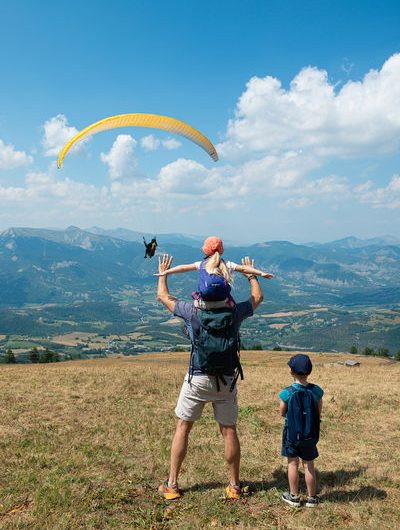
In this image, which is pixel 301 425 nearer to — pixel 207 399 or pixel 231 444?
pixel 231 444

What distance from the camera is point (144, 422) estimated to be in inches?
487

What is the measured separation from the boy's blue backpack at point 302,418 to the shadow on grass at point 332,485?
1.44 meters

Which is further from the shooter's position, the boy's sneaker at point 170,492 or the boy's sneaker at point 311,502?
the boy's sneaker at point 170,492

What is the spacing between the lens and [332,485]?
8.13m

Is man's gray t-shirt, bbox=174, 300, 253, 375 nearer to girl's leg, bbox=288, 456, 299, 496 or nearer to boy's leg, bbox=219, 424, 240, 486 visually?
boy's leg, bbox=219, 424, 240, 486

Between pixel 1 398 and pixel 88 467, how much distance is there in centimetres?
737

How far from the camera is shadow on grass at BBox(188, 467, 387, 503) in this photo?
7.50 metres

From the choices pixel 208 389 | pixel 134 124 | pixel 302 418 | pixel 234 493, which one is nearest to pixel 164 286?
pixel 208 389

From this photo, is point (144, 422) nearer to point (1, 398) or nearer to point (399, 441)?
point (1, 398)

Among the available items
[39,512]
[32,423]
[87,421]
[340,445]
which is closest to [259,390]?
[340,445]

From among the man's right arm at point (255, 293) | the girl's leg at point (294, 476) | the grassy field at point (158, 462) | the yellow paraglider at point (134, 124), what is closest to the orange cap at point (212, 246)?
the man's right arm at point (255, 293)

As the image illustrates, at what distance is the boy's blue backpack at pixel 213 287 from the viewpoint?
21.6 feet

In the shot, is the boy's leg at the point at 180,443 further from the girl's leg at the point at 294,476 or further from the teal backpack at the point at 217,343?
the girl's leg at the point at 294,476

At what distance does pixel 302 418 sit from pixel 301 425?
0.39 ft
